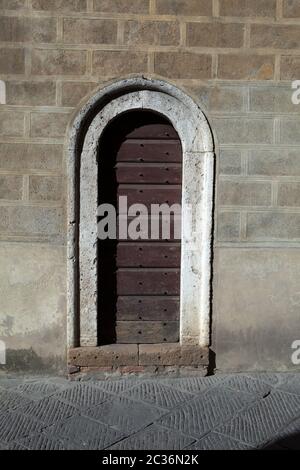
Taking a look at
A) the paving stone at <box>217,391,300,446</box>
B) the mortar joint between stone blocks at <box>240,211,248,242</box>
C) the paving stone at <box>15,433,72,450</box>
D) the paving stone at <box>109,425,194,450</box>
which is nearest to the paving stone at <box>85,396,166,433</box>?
the paving stone at <box>109,425,194,450</box>

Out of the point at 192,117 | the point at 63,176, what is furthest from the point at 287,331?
the point at 63,176

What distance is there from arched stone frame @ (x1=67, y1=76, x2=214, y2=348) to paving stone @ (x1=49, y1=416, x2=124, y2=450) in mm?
895

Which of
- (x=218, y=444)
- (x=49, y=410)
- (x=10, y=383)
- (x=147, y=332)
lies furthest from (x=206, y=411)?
(x=10, y=383)

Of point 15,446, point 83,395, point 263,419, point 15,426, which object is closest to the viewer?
point 15,446

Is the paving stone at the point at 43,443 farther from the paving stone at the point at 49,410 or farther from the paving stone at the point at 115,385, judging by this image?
the paving stone at the point at 115,385

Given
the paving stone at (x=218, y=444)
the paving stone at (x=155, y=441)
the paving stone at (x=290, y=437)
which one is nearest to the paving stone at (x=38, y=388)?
the paving stone at (x=155, y=441)

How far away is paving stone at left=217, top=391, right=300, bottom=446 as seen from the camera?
12.6 ft

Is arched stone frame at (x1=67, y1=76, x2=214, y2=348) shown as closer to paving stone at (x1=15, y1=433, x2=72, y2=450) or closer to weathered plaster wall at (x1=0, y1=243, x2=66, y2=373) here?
weathered plaster wall at (x1=0, y1=243, x2=66, y2=373)

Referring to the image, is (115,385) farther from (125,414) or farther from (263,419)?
(263,419)

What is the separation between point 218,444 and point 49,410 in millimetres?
1278

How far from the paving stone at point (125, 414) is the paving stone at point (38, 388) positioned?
1.56 feet

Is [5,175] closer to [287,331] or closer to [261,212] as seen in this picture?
[261,212]

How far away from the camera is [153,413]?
4.17 metres

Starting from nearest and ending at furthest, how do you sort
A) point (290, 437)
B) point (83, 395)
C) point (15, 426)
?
point (290, 437)
point (15, 426)
point (83, 395)
